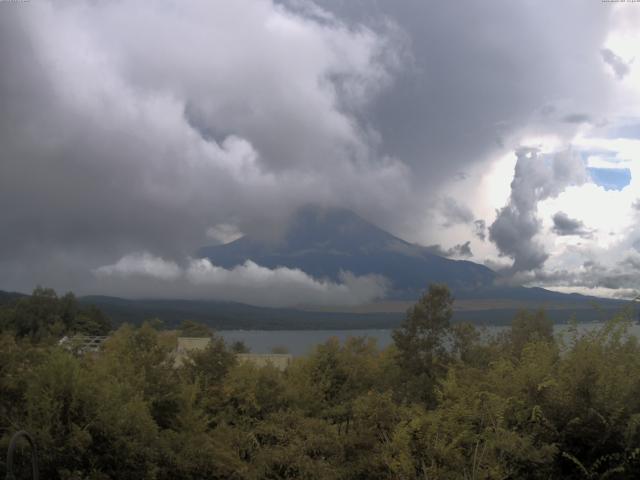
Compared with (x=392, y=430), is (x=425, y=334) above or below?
above

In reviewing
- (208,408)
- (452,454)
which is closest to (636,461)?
(452,454)

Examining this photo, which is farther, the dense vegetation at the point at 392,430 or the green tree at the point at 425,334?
the green tree at the point at 425,334

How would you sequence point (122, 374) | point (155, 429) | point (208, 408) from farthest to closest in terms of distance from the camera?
point (208, 408)
point (122, 374)
point (155, 429)

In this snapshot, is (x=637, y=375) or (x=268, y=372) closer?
(x=637, y=375)

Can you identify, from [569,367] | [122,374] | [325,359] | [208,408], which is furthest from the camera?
[325,359]

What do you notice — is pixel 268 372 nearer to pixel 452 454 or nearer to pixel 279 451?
pixel 279 451

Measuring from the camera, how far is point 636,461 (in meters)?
8.52

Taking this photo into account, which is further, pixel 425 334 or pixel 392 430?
pixel 425 334

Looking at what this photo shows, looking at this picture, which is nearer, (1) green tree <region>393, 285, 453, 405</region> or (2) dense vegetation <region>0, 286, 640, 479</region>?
(2) dense vegetation <region>0, 286, 640, 479</region>

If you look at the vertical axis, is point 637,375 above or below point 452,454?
above

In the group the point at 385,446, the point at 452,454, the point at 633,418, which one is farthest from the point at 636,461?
the point at 385,446

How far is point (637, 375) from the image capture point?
893 cm

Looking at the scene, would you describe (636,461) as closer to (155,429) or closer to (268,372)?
(155,429)

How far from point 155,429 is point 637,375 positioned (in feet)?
26.2
